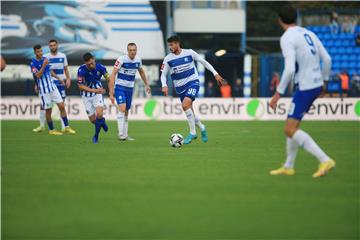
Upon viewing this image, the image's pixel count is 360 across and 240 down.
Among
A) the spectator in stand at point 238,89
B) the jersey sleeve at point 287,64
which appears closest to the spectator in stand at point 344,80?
the spectator in stand at point 238,89

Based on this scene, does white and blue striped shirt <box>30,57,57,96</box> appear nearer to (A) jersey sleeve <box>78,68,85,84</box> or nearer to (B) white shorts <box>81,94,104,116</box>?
(B) white shorts <box>81,94,104,116</box>

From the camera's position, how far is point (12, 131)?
73.0 feet

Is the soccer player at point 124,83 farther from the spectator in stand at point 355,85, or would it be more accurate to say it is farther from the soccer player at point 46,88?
the spectator in stand at point 355,85

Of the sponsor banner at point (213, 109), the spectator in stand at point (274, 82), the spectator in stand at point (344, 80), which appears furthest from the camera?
the spectator in stand at point (344, 80)

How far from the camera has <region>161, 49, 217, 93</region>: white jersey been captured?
17.3 meters

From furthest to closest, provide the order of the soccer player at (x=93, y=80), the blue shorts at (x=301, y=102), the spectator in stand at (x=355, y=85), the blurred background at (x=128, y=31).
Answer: the blurred background at (x=128, y=31) < the spectator in stand at (x=355, y=85) < the soccer player at (x=93, y=80) < the blue shorts at (x=301, y=102)

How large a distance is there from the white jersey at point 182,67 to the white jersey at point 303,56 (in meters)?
6.20

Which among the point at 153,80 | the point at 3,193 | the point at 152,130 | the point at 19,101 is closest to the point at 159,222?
the point at 3,193

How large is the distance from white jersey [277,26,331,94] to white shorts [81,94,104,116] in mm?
8195

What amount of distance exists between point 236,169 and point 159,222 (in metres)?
4.50

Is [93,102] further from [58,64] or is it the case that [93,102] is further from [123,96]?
[58,64]

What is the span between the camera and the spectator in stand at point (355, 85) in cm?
4316

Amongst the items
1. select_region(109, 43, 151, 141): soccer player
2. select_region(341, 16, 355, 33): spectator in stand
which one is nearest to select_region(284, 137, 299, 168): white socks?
select_region(109, 43, 151, 141): soccer player

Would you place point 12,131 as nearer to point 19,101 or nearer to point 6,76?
point 19,101
